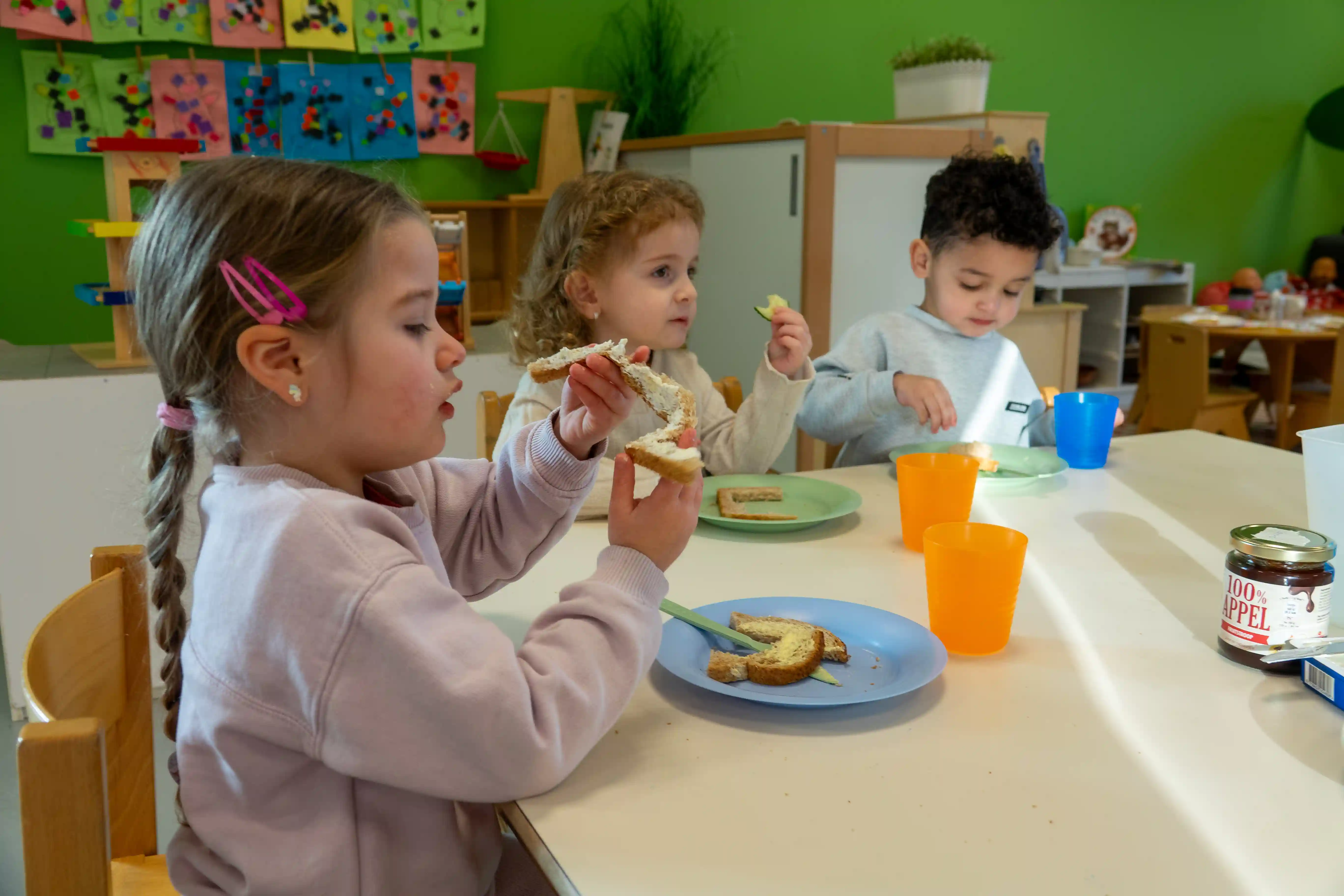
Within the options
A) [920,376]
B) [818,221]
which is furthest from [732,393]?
[818,221]

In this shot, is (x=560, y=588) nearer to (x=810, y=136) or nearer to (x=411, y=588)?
(x=411, y=588)

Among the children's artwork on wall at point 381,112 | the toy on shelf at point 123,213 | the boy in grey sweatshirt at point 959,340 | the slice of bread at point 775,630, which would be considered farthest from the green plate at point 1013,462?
the children's artwork on wall at point 381,112

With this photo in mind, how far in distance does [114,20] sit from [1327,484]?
2951 millimetres

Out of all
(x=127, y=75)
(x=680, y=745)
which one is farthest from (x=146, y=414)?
(x=680, y=745)

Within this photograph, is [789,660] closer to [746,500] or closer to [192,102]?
[746,500]

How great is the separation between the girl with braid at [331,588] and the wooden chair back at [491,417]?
0.69 meters

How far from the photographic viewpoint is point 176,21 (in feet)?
9.14

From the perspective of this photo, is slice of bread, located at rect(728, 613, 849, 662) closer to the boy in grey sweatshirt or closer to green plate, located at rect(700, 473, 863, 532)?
green plate, located at rect(700, 473, 863, 532)

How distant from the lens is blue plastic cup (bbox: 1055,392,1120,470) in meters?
1.41

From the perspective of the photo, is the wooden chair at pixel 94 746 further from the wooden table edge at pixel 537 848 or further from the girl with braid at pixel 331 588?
the wooden table edge at pixel 537 848

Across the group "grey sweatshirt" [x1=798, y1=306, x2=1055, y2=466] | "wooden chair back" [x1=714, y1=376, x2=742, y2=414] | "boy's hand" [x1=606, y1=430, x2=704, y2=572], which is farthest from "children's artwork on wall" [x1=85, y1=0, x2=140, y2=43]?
"boy's hand" [x1=606, y1=430, x2=704, y2=572]

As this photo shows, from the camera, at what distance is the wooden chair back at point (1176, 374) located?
3.81 meters

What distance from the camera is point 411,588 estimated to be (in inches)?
25.3

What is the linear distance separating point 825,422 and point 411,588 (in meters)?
1.21
